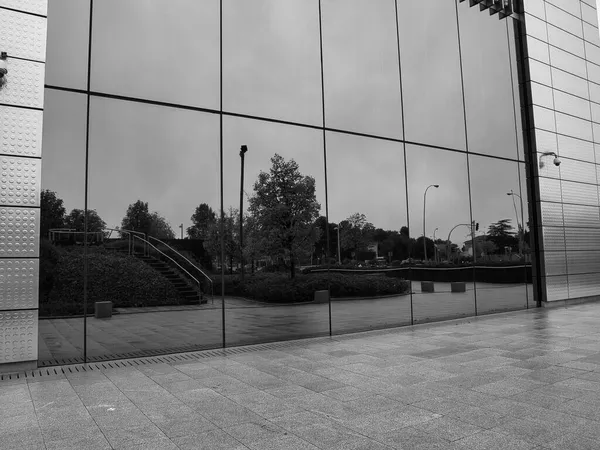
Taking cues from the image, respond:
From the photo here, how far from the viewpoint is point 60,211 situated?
827cm

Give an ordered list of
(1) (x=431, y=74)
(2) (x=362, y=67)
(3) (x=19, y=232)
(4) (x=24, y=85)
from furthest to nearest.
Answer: (1) (x=431, y=74) < (2) (x=362, y=67) < (4) (x=24, y=85) < (3) (x=19, y=232)

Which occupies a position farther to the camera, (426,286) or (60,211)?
(426,286)

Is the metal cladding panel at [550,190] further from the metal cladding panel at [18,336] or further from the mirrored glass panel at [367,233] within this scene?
the metal cladding panel at [18,336]

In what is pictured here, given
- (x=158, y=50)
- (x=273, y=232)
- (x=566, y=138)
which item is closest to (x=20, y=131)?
(x=158, y=50)

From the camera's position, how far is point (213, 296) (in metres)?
10.6

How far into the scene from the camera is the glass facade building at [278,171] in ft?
27.5

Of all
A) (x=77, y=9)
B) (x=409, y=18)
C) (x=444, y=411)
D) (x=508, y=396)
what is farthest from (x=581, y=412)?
(x=409, y=18)

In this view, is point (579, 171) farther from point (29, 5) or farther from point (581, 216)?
point (29, 5)

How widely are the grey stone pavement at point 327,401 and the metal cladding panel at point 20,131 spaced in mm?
3560

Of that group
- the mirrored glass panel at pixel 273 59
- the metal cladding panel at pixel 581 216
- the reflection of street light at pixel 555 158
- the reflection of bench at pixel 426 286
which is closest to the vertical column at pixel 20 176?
the mirrored glass panel at pixel 273 59

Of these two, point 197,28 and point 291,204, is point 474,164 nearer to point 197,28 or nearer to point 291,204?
point 291,204

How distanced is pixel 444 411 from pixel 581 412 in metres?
1.45

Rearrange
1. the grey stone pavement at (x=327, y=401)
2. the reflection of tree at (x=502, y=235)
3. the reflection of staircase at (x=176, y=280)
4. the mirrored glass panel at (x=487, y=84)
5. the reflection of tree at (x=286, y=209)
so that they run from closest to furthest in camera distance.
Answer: the grey stone pavement at (x=327, y=401) < the reflection of staircase at (x=176, y=280) < the reflection of tree at (x=286, y=209) < the mirrored glass panel at (x=487, y=84) < the reflection of tree at (x=502, y=235)

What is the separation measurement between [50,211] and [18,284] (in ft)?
4.36
